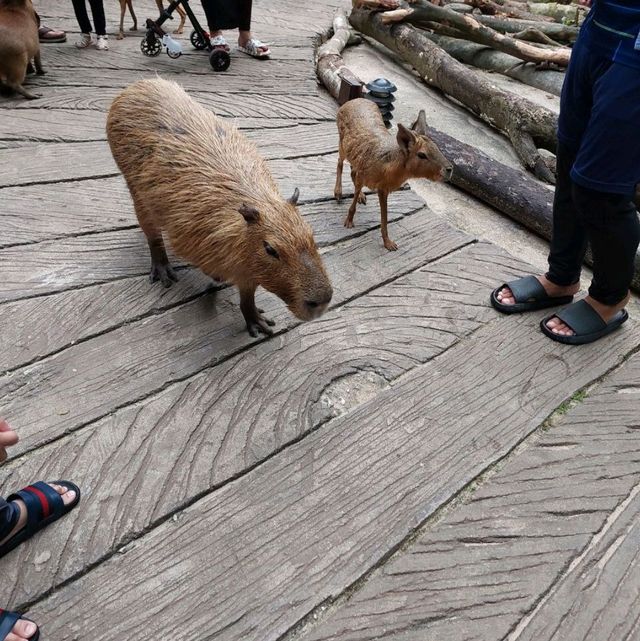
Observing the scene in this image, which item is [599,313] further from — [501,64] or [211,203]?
[501,64]

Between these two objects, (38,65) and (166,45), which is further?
(166,45)

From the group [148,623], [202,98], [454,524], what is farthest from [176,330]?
[202,98]

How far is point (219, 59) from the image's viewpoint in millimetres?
5016

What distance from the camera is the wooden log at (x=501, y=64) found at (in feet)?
22.1

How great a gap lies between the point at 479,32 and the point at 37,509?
7.63m

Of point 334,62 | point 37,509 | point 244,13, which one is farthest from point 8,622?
point 244,13

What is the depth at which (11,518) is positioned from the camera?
1.55m

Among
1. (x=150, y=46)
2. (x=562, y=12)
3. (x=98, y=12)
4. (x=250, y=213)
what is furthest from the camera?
(x=562, y=12)

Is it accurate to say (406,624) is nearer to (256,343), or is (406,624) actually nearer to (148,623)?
(148,623)

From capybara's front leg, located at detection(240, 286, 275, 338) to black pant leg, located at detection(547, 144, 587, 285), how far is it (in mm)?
1458

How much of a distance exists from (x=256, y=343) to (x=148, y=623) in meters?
1.21

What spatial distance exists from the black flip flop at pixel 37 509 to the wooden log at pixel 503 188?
10.4ft

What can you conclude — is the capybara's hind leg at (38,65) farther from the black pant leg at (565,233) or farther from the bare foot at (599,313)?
the bare foot at (599,313)

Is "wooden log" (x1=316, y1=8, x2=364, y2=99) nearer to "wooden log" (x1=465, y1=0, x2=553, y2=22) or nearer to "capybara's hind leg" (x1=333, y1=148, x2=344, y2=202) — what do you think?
"capybara's hind leg" (x1=333, y1=148, x2=344, y2=202)
